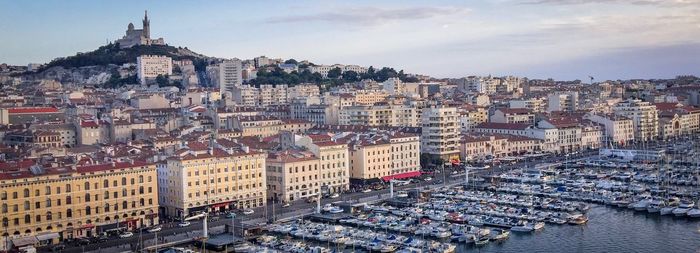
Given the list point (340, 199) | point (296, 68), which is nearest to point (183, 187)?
point (340, 199)

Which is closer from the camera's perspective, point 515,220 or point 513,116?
point 515,220

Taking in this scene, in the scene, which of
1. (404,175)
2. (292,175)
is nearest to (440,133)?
(404,175)

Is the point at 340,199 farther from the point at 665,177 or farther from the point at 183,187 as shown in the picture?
the point at 665,177

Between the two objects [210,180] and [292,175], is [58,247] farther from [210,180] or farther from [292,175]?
[292,175]

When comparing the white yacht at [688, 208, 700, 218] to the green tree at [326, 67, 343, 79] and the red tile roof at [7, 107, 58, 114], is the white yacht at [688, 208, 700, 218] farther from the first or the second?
the green tree at [326, 67, 343, 79]

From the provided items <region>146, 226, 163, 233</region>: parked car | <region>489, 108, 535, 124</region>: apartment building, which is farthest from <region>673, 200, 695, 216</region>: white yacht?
<region>489, 108, 535, 124</region>: apartment building
